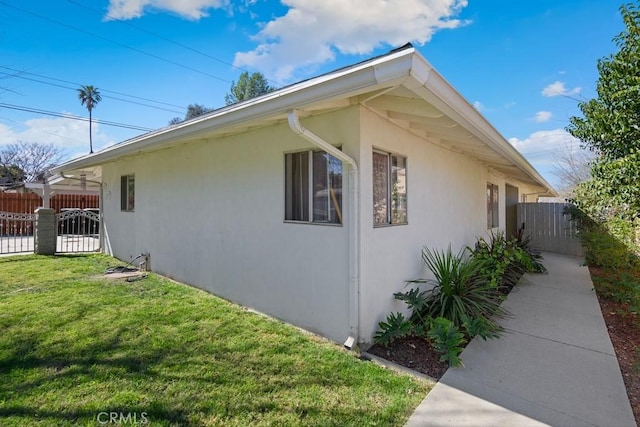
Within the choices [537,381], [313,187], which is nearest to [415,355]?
[537,381]

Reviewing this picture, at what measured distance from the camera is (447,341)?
3334 mm

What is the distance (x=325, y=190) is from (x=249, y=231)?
154 centimetres

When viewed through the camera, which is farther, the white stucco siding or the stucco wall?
the white stucco siding

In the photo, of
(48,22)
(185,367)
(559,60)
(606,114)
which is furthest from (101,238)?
(559,60)

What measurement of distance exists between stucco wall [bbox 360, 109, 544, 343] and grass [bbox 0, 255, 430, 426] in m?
0.84

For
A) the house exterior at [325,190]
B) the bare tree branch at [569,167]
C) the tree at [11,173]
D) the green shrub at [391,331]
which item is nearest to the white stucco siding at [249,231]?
the house exterior at [325,190]

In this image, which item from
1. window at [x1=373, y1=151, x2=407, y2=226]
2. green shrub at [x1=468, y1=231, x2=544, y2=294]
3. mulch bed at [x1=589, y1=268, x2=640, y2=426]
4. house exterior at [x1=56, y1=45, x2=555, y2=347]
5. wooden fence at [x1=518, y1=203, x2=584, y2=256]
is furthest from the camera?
wooden fence at [x1=518, y1=203, x2=584, y2=256]

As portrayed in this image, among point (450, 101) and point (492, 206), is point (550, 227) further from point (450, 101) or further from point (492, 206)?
point (450, 101)

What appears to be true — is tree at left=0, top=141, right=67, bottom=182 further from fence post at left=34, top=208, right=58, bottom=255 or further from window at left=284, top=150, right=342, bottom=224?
window at left=284, top=150, right=342, bottom=224

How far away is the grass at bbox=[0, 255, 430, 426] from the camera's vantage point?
241 cm

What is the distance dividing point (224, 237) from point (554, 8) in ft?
25.9

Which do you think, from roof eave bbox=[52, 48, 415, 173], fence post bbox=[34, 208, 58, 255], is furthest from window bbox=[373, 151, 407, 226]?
fence post bbox=[34, 208, 58, 255]

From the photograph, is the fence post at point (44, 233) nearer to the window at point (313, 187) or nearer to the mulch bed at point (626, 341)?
the window at point (313, 187)

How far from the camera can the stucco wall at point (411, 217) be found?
143 inches
